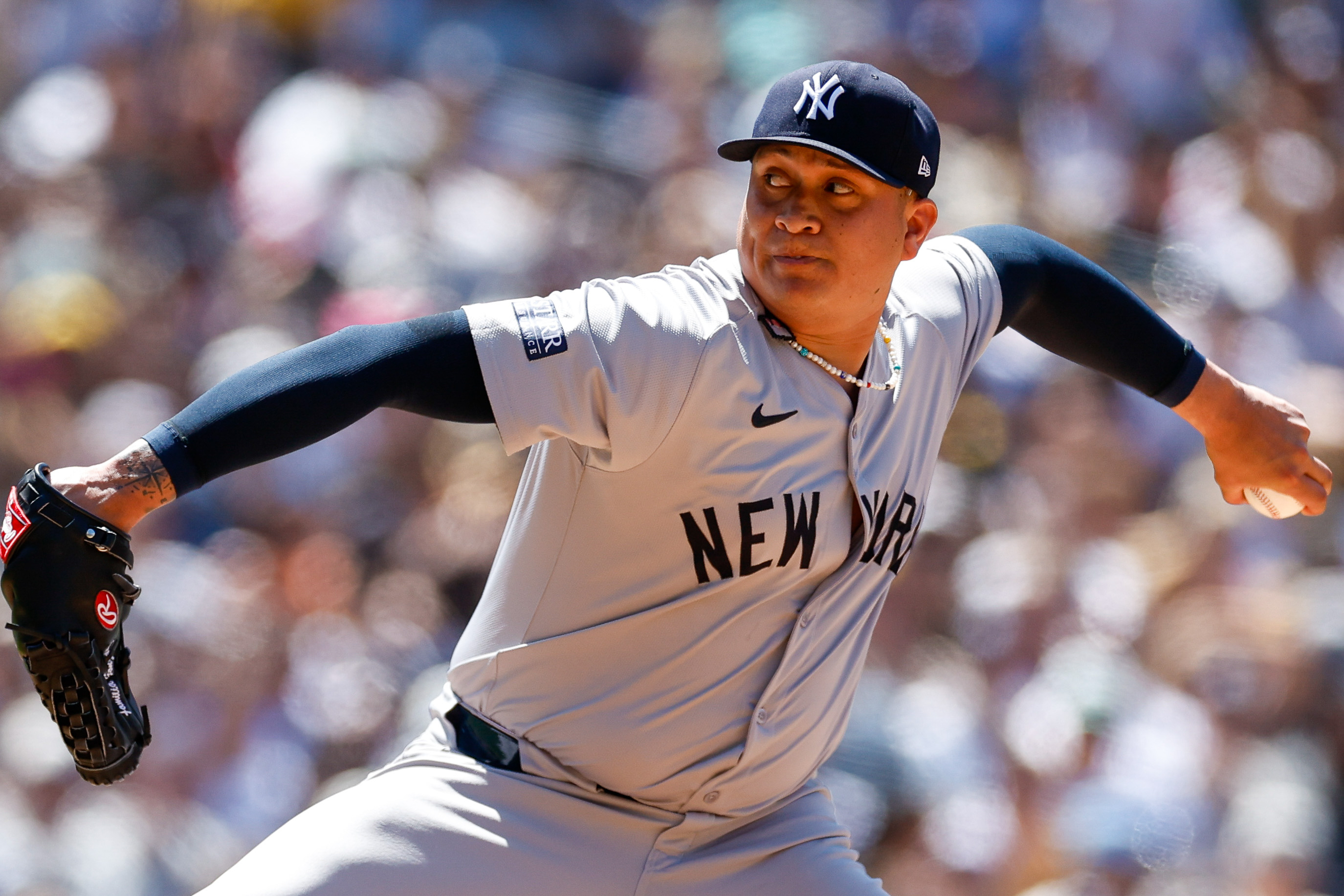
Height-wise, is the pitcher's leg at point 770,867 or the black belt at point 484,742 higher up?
the black belt at point 484,742

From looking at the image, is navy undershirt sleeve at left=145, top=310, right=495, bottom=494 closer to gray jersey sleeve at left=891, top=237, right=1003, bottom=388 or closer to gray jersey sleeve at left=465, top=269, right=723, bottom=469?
gray jersey sleeve at left=465, top=269, right=723, bottom=469

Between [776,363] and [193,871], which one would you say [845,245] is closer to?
[776,363]

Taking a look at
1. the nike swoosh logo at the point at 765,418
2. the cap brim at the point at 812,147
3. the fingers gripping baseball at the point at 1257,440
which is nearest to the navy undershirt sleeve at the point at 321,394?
the nike swoosh logo at the point at 765,418

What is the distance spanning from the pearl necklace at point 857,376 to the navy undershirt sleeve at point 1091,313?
1.12 feet

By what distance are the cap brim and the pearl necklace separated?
276 millimetres

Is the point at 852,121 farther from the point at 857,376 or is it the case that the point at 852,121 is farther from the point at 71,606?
the point at 71,606

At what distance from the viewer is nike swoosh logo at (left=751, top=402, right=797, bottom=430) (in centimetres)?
196

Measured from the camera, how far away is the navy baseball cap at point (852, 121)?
196cm

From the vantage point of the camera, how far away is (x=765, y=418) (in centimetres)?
197

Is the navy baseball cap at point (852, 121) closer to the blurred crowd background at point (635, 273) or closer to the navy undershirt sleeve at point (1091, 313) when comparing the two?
the navy undershirt sleeve at point (1091, 313)

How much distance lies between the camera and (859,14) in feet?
17.6

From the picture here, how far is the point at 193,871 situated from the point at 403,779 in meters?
2.29

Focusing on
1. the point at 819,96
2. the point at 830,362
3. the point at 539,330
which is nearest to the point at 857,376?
the point at 830,362

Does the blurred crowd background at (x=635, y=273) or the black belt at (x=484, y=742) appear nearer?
the black belt at (x=484, y=742)
